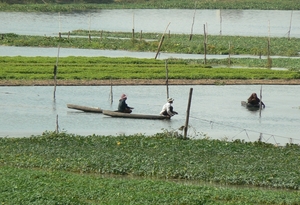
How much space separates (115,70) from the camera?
50812 millimetres

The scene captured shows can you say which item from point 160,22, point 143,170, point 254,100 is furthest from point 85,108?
point 160,22

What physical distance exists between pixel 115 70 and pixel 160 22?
189 feet

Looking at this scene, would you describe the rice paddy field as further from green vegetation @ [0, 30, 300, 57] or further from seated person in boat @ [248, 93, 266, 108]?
green vegetation @ [0, 30, 300, 57]

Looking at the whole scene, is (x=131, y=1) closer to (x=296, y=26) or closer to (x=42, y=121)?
(x=296, y=26)

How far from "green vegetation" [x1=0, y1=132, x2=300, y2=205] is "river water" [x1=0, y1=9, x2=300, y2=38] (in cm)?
5281

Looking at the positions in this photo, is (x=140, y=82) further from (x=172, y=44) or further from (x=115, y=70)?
(x=172, y=44)

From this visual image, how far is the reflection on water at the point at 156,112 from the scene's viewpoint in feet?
110


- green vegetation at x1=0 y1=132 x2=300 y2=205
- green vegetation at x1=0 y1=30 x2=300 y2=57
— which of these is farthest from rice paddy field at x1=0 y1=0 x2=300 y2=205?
green vegetation at x1=0 y1=30 x2=300 y2=57

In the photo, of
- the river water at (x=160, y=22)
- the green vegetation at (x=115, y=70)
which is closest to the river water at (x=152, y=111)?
the green vegetation at (x=115, y=70)

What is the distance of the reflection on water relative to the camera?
33625 millimetres

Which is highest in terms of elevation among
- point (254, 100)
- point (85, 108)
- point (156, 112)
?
point (254, 100)

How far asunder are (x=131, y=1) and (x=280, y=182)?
110 m

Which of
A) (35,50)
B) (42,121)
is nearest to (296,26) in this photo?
(35,50)

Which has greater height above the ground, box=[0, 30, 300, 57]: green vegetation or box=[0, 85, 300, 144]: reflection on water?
box=[0, 30, 300, 57]: green vegetation
